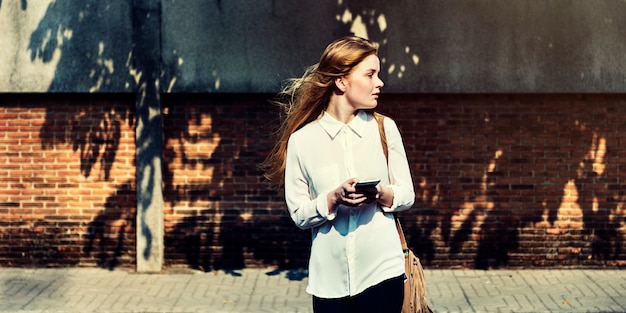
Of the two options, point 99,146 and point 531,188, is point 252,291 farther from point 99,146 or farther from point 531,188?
point 531,188

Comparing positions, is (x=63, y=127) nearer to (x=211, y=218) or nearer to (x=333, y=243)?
(x=211, y=218)

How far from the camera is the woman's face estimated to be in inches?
163

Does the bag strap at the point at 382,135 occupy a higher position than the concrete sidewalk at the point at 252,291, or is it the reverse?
the bag strap at the point at 382,135

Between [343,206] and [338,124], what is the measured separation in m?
0.41

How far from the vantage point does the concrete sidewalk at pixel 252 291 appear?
348 inches

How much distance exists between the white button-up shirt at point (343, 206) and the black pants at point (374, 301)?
38mm

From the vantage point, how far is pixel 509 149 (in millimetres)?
10398

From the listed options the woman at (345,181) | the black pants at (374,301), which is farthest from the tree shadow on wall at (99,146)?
the black pants at (374,301)

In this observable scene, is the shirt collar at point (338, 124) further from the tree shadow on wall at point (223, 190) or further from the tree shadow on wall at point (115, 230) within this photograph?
the tree shadow on wall at point (115, 230)

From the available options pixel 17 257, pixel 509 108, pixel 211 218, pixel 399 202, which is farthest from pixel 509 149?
pixel 399 202

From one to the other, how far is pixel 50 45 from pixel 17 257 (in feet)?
8.08

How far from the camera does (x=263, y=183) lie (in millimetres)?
10500

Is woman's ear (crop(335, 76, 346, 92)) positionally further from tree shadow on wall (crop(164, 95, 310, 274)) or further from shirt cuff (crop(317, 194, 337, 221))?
tree shadow on wall (crop(164, 95, 310, 274))

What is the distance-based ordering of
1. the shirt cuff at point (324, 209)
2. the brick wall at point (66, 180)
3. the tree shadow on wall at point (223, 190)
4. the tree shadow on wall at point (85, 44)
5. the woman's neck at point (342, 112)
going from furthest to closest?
the brick wall at point (66, 180) < the tree shadow on wall at point (223, 190) < the tree shadow on wall at point (85, 44) < the woman's neck at point (342, 112) < the shirt cuff at point (324, 209)
